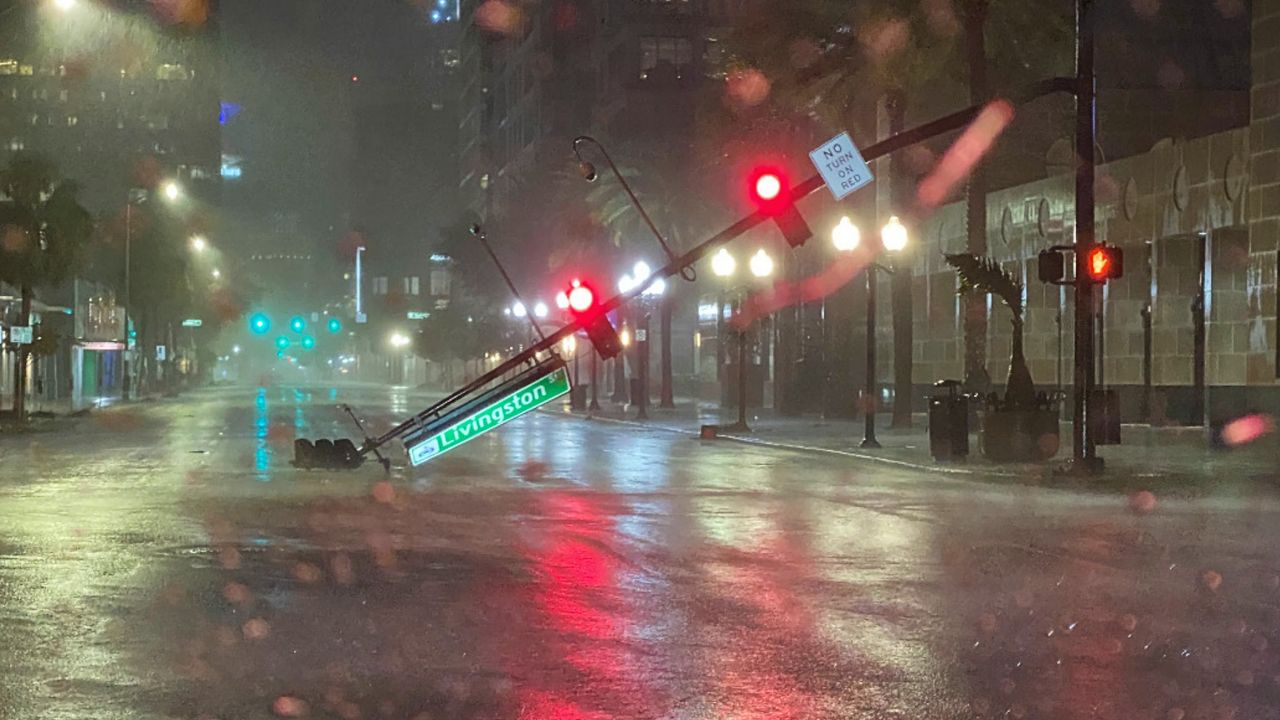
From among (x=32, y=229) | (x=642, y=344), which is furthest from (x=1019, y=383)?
(x=32, y=229)

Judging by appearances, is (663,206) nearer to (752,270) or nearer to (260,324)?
(752,270)

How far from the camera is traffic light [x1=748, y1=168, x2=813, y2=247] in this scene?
62.6ft

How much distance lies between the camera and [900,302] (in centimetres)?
3766

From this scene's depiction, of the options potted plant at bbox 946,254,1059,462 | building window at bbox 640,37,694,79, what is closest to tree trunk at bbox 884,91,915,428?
potted plant at bbox 946,254,1059,462

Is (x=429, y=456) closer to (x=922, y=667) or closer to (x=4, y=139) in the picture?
(x=922, y=667)

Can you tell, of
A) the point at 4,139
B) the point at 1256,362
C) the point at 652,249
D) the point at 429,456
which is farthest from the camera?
the point at 4,139

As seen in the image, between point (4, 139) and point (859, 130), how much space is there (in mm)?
82465

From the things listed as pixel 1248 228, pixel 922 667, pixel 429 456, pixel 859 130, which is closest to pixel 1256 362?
pixel 1248 228

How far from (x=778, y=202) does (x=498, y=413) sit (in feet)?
17.9

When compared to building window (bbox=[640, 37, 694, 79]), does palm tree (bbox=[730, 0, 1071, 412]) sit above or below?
below

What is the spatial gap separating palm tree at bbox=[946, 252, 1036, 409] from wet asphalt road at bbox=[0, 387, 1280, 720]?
15.8ft

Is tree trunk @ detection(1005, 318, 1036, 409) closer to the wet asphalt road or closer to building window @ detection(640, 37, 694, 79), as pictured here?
the wet asphalt road

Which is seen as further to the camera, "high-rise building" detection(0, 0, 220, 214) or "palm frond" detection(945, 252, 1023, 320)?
"high-rise building" detection(0, 0, 220, 214)

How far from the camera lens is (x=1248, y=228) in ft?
105
